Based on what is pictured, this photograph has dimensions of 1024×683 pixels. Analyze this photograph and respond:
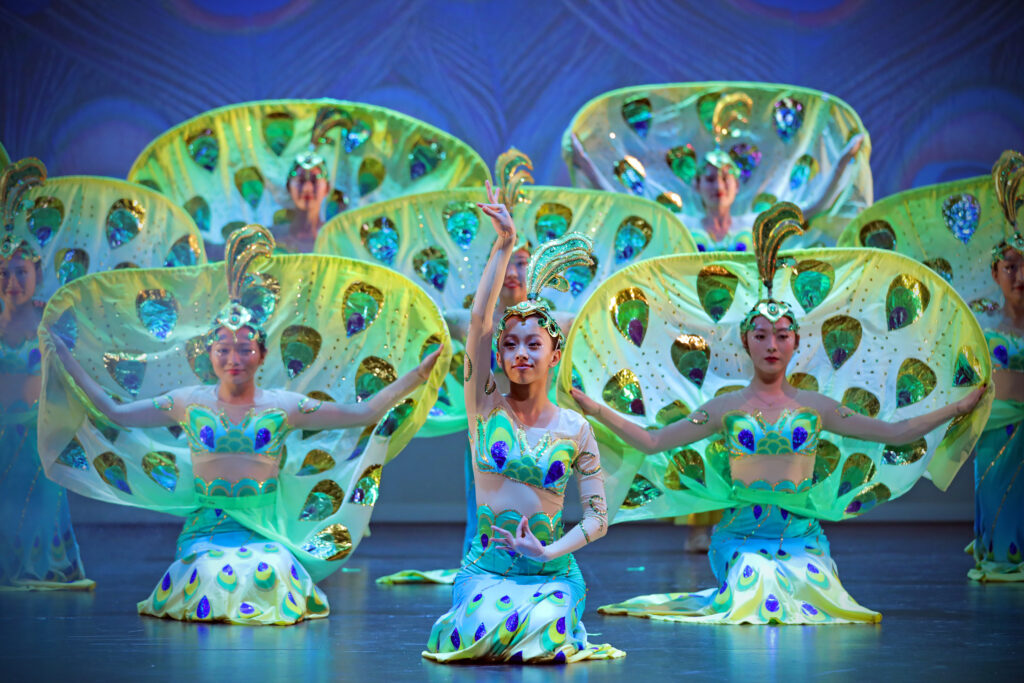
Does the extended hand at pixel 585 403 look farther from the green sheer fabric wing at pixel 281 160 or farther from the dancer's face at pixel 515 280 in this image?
the green sheer fabric wing at pixel 281 160

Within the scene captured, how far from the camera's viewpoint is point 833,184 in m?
7.85

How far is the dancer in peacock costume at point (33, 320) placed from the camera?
5672 mm

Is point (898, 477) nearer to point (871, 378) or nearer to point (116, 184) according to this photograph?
point (871, 378)

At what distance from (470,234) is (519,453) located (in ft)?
8.58

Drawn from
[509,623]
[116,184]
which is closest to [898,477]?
[509,623]

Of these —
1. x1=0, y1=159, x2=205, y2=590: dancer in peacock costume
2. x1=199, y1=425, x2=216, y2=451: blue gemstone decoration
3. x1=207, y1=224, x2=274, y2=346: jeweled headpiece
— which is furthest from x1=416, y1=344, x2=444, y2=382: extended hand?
x1=0, y1=159, x2=205, y2=590: dancer in peacock costume

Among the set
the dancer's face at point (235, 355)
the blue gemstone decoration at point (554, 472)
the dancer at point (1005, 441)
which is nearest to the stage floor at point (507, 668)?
the dancer at point (1005, 441)

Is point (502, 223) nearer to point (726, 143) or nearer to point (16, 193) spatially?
point (16, 193)

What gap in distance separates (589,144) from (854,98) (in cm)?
219

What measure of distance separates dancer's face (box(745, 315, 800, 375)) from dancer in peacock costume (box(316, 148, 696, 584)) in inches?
56.2

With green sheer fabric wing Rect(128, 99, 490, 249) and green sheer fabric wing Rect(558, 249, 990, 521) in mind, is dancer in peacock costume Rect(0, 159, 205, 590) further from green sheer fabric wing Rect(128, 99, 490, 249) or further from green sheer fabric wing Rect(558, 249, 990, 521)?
green sheer fabric wing Rect(558, 249, 990, 521)

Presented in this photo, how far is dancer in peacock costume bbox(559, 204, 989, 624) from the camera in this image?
206 inches

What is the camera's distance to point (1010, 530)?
253 inches

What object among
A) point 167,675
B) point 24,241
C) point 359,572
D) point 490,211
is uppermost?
point 490,211
